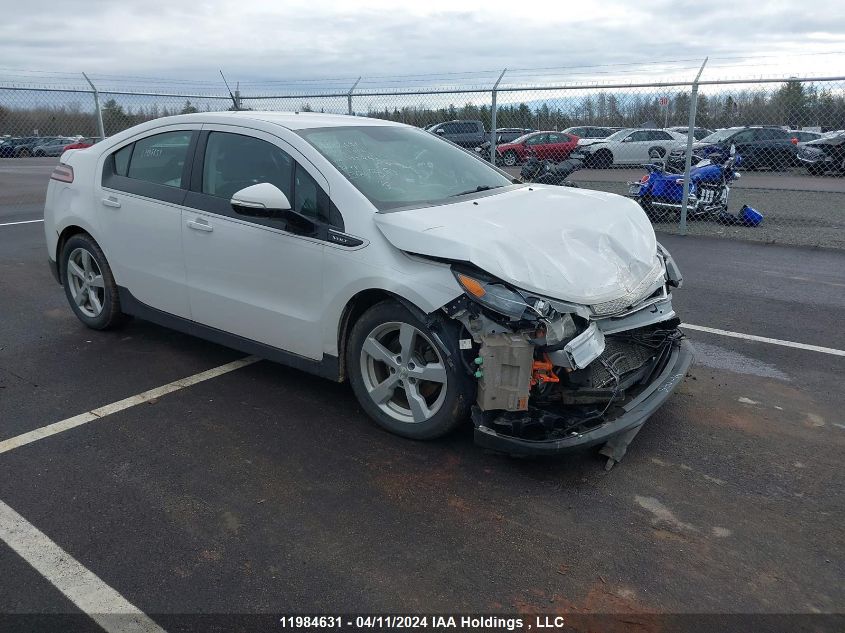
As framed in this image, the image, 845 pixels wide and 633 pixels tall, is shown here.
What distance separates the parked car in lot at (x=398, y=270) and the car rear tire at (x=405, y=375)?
11 millimetres

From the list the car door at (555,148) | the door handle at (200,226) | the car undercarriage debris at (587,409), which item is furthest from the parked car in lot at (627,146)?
the car undercarriage debris at (587,409)

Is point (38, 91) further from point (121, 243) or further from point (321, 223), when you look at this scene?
point (321, 223)

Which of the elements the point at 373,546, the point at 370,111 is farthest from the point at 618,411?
the point at 370,111

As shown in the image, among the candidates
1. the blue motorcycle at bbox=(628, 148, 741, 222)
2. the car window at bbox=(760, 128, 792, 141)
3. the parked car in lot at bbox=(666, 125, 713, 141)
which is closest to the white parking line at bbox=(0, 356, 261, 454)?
the parked car in lot at bbox=(666, 125, 713, 141)

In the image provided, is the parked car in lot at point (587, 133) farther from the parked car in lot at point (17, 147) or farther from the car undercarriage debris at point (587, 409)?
the parked car in lot at point (17, 147)

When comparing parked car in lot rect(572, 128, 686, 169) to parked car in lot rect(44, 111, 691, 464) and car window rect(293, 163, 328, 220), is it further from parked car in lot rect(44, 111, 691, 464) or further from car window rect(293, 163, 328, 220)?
car window rect(293, 163, 328, 220)

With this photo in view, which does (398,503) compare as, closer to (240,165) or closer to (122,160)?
(240,165)

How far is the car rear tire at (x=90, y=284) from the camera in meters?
5.49

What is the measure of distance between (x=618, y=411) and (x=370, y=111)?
37.4ft

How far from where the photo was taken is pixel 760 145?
2175 cm

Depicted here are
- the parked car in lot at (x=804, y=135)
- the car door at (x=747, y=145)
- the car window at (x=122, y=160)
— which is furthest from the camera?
the parked car in lot at (x=804, y=135)

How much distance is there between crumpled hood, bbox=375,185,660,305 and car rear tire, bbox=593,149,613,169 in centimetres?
1402

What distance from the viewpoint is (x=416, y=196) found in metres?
4.38

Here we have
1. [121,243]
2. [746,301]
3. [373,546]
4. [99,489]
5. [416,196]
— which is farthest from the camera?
[746,301]
